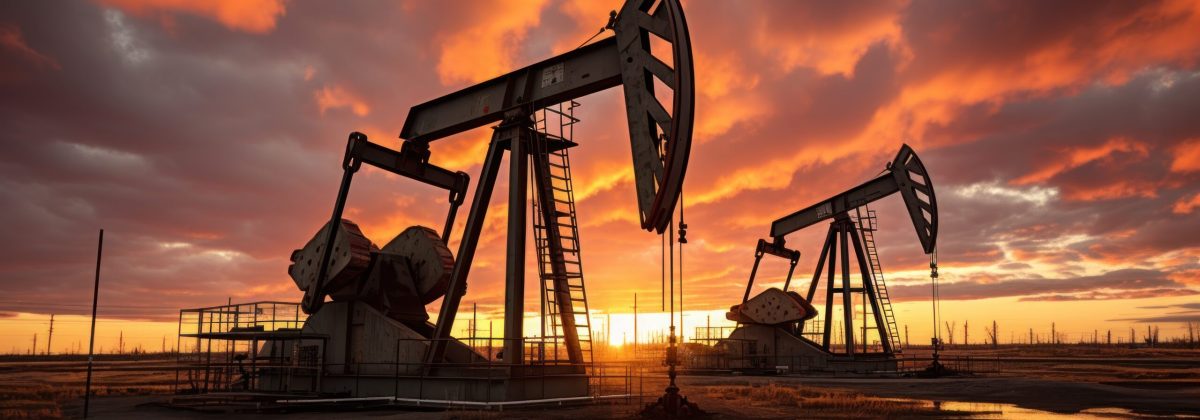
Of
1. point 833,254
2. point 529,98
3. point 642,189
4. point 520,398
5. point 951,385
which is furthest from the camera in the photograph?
point 833,254

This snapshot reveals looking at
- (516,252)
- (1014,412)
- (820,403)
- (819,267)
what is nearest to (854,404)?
(820,403)

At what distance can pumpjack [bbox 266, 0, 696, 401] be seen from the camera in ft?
43.1

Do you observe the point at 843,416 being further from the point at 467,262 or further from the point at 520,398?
the point at 467,262

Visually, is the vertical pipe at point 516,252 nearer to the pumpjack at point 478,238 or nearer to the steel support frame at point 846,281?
the pumpjack at point 478,238

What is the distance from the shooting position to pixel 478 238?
16812 mm

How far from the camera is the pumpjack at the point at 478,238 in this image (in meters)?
13.1

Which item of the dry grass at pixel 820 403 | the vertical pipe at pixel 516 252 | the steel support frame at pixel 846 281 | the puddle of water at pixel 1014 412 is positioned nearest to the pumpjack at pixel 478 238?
the vertical pipe at pixel 516 252

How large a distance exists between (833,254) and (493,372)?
2270 centimetres

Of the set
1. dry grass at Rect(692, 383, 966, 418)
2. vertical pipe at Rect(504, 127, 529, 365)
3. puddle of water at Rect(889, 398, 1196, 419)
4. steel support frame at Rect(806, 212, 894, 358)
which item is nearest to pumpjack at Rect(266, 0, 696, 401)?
vertical pipe at Rect(504, 127, 529, 365)

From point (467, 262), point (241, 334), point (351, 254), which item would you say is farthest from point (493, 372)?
point (241, 334)

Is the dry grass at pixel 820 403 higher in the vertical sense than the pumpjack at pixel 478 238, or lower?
lower

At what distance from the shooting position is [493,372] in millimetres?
15555

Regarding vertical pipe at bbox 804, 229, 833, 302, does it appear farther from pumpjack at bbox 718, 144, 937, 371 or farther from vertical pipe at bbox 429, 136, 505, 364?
vertical pipe at bbox 429, 136, 505, 364

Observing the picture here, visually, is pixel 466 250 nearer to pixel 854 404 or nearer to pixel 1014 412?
pixel 854 404
